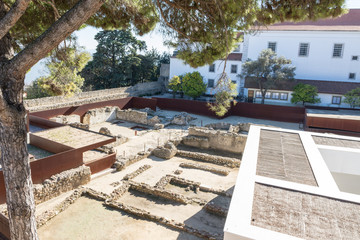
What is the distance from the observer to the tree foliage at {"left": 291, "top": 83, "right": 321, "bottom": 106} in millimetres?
28217

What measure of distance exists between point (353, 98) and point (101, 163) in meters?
25.5

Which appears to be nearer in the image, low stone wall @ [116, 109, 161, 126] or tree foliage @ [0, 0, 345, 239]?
tree foliage @ [0, 0, 345, 239]

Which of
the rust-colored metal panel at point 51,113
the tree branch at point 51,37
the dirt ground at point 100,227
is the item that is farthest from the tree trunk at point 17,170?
the rust-colored metal panel at point 51,113

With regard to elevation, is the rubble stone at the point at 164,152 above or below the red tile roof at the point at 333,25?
below

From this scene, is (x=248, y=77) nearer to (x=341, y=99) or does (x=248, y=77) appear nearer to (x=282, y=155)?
(x=341, y=99)

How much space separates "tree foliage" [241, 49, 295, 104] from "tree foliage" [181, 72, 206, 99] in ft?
19.2

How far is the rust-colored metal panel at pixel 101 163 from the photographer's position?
13.0m

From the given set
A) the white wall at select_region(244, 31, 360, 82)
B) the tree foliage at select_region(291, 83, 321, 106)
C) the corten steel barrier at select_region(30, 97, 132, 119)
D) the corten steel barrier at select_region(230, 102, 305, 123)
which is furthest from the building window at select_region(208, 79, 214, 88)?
the corten steel barrier at select_region(30, 97, 132, 119)

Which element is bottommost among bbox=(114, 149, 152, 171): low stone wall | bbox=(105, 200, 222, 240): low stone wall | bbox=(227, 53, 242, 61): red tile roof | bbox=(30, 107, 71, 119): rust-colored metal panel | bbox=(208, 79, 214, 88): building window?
bbox=(105, 200, 222, 240): low stone wall

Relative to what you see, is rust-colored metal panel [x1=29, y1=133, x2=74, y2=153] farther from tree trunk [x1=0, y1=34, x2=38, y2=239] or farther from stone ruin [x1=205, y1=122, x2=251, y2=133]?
stone ruin [x1=205, y1=122, x2=251, y2=133]

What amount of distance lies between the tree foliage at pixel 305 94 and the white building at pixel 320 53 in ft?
4.33

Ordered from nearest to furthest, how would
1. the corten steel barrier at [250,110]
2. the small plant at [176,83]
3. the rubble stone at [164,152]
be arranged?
the rubble stone at [164,152] < the corten steel barrier at [250,110] < the small plant at [176,83]

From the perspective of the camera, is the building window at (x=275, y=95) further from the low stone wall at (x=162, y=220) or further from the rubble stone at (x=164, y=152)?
the low stone wall at (x=162, y=220)

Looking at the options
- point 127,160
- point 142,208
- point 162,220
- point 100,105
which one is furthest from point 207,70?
point 162,220
